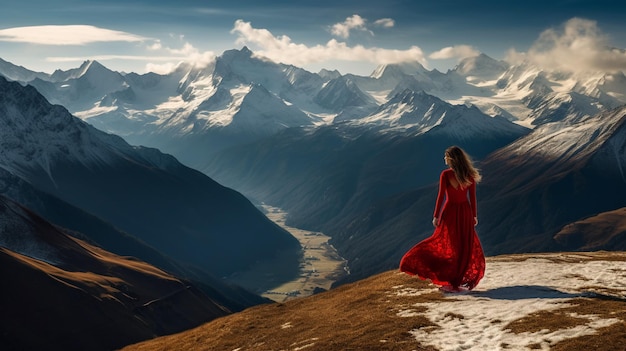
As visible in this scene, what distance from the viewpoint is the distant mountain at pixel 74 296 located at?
101m

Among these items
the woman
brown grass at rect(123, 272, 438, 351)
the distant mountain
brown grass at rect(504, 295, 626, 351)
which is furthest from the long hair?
the distant mountain

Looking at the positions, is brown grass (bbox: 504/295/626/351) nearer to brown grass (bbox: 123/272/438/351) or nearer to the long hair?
brown grass (bbox: 123/272/438/351)

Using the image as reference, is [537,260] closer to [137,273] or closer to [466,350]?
[466,350]

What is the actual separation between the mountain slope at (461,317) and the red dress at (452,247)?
1.19 meters

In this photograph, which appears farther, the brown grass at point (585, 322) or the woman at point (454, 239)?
the woman at point (454, 239)

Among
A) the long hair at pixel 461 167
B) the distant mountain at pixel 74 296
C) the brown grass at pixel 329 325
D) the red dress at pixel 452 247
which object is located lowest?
the distant mountain at pixel 74 296

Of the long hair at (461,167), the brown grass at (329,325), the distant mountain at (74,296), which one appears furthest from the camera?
the distant mountain at (74,296)

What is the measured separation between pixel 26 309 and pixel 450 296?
88499 mm

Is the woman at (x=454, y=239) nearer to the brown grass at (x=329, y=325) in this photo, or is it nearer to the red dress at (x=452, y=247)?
the red dress at (x=452, y=247)

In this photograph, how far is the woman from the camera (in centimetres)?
3453

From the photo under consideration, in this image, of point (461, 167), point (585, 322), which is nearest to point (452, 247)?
point (461, 167)

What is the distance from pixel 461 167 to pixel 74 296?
10234cm

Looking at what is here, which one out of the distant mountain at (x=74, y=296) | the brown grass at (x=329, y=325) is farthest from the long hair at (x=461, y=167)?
the distant mountain at (x=74, y=296)

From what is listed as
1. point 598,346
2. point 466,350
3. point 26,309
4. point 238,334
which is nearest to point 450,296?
point 466,350
